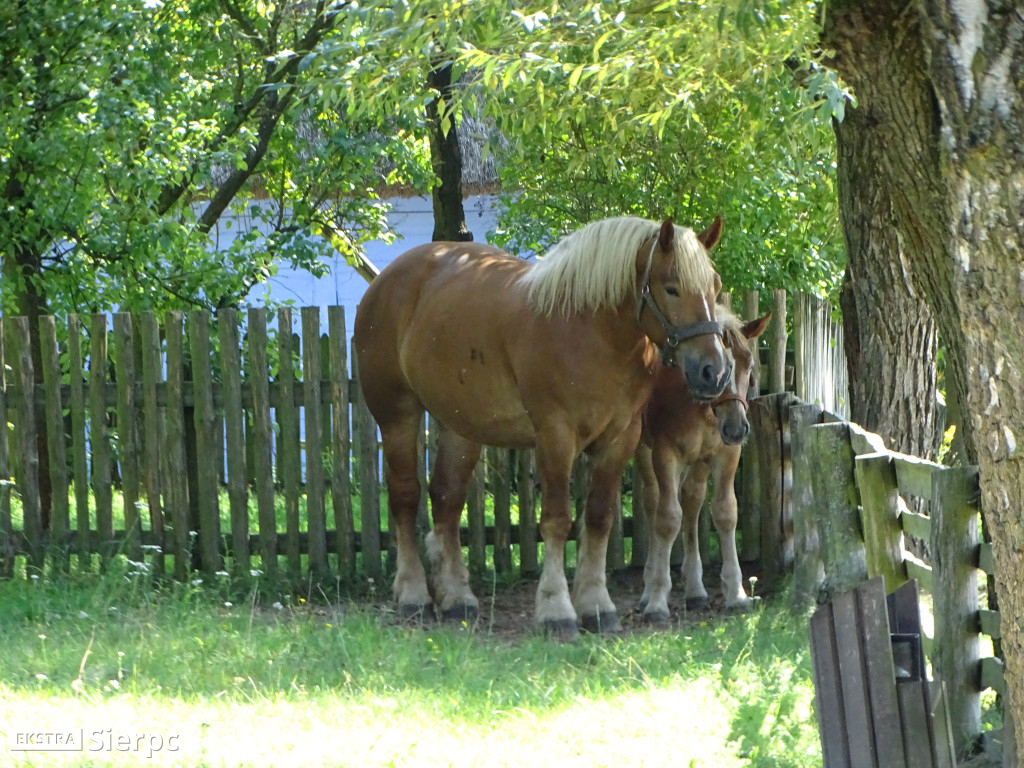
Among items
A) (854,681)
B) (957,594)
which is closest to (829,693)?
(854,681)

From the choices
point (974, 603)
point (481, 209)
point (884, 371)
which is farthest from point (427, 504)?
point (481, 209)

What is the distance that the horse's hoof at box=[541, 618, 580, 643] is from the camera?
19.7 feet

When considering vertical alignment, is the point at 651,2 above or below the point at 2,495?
above

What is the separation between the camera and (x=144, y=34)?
30.5 feet

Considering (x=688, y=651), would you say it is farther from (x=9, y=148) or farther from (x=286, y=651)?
(x=9, y=148)

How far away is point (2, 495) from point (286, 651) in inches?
119

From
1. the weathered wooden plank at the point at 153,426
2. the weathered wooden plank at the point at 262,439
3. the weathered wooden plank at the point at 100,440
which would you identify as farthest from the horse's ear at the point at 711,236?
the weathered wooden plank at the point at 100,440

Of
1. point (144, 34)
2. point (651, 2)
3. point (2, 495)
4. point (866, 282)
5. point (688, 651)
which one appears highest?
point (144, 34)

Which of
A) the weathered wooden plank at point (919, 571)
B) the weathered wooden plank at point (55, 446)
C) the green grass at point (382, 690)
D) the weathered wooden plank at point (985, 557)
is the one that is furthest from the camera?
the weathered wooden plank at point (55, 446)

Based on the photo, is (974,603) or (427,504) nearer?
(974,603)

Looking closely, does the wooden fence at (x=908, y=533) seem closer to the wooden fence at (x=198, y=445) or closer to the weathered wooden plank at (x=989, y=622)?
the weathered wooden plank at (x=989, y=622)

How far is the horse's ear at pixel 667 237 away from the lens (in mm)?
5648

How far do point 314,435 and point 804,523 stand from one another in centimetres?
311

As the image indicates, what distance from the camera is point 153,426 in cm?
731
